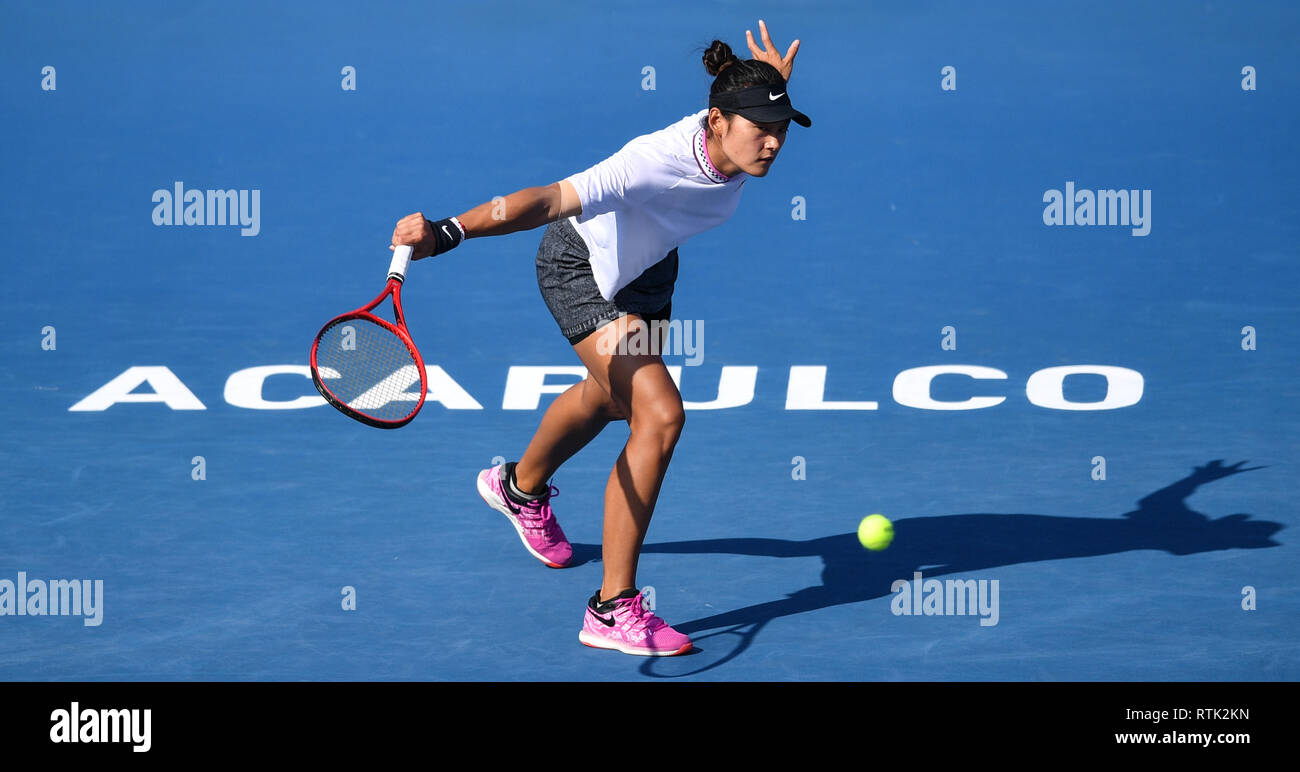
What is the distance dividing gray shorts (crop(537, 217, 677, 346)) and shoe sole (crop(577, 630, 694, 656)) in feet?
3.12

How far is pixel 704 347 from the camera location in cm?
835

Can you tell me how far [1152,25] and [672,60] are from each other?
3.84 metres

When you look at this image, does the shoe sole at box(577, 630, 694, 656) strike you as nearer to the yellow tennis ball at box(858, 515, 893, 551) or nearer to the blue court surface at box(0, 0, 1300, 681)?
the blue court surface at box(0, 0, 1300, 681)

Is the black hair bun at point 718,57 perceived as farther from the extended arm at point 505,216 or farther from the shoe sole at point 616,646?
the shoe sole at point 616,646

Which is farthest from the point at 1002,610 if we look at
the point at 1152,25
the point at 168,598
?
the point at 1152,25

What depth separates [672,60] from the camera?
11609 millimetres

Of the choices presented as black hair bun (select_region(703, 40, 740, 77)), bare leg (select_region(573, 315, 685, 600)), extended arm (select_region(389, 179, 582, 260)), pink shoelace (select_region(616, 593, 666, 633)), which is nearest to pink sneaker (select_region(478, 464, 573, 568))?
bare leg (select_region(573, 315, 685, 600))

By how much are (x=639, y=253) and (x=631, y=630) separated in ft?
3.87

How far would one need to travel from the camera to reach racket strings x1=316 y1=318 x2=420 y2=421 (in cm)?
462

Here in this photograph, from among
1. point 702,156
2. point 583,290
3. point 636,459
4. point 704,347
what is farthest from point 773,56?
point 704,347

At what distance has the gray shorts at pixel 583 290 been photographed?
508 centimetres

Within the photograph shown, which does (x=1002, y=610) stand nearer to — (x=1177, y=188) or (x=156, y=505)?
(x=156, y=505)

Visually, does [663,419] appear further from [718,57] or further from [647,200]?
[718,57]

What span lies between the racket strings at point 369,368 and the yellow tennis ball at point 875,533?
1903 mm
